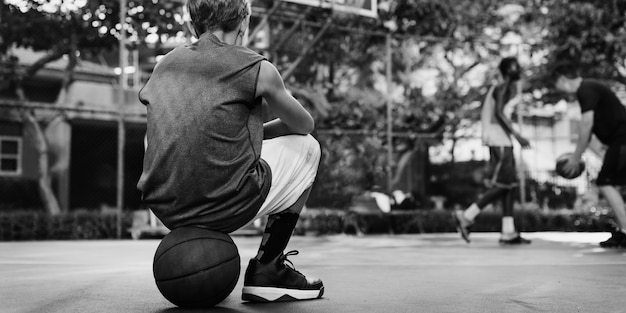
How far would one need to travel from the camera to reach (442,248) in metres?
6.21

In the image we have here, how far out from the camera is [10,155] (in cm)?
1247

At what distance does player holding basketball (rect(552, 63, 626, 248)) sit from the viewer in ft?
19.7

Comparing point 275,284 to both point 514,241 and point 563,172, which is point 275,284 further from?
point 514,241

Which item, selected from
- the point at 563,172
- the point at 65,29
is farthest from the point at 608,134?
the point at 65,29

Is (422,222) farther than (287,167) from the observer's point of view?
Yes

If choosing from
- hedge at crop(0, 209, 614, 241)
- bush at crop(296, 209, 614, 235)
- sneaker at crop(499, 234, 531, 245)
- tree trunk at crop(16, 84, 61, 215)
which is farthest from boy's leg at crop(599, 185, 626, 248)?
tree trunk at crop(16, 84, 61, 215)

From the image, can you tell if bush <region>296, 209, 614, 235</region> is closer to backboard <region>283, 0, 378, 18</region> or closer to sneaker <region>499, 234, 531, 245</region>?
sneaker <region>499, 234, 531, 245</region>

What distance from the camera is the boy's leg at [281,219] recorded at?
254 centimetres

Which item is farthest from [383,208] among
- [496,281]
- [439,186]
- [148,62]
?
[496,281]

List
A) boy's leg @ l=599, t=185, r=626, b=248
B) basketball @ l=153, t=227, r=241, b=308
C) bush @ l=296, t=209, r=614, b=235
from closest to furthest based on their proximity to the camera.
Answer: basketball @ l=153, t=227, r=241, b=308
boy's leg @ l=599, t=185, r=626, b=248
bush @ l=296, t=209, r=614, b=235

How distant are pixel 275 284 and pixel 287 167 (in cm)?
42

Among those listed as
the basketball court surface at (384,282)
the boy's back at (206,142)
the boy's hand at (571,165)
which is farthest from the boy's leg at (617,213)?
the boy's back at (206,142)

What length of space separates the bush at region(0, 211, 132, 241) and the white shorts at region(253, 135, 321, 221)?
21.9 ft

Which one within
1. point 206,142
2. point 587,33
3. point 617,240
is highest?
point 587,33
